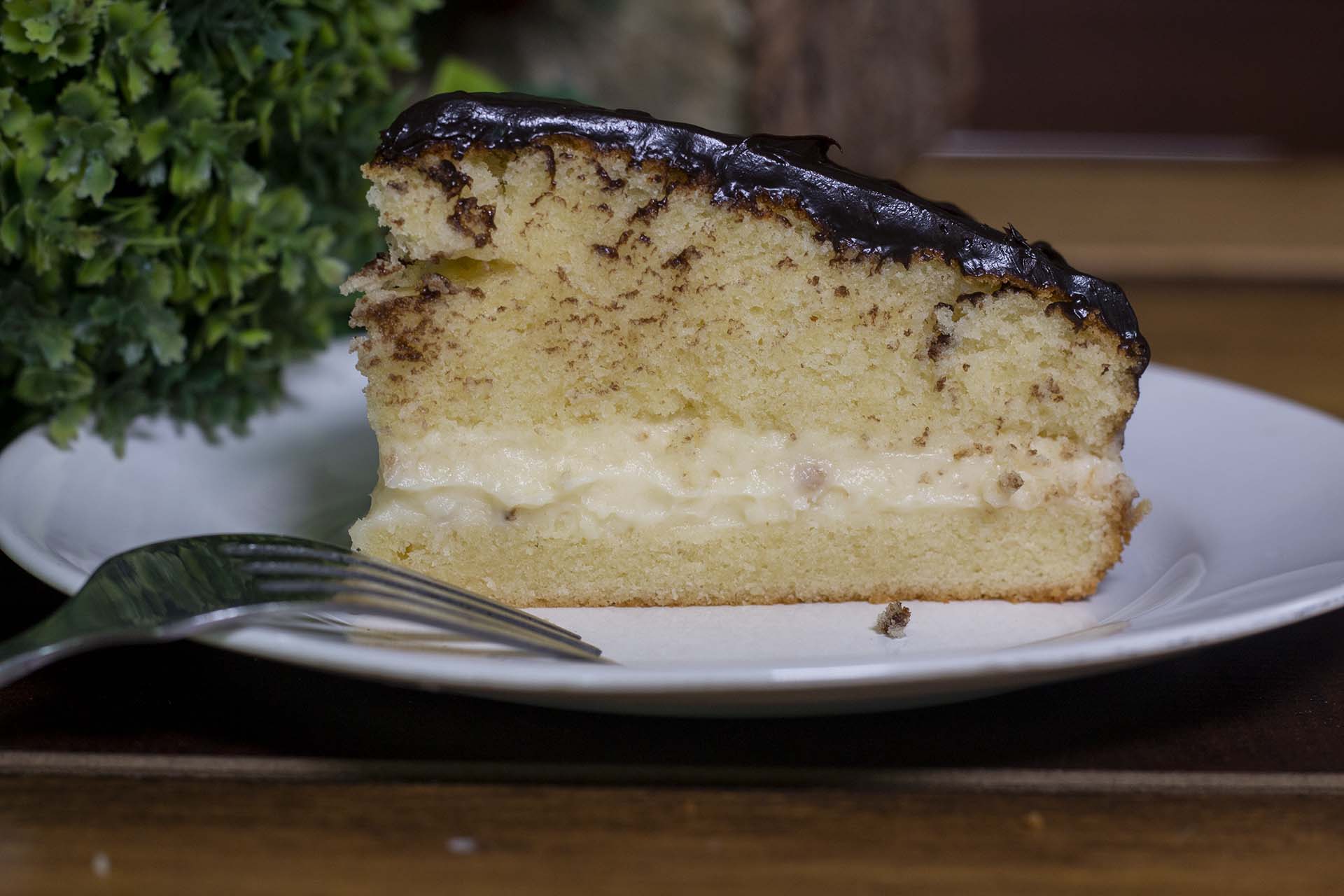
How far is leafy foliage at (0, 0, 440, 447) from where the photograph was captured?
2160 millimetres

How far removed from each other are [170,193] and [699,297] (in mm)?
1189

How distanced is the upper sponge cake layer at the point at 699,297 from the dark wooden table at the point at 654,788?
507 mm

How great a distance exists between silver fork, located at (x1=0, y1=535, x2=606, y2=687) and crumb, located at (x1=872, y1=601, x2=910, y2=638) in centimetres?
51

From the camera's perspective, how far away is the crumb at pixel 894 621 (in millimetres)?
1820

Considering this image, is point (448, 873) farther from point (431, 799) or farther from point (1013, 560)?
point (1013, 560)

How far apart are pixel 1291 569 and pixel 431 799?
1193 millimetres

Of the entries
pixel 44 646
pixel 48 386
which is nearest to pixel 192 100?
pixel 48 386

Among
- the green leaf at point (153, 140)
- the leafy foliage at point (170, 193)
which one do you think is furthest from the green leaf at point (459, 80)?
the green leaf at point (153, 140)

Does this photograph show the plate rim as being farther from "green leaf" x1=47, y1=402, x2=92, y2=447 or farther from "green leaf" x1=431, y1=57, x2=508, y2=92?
"green leaf" x1=431, y1=57, x2=508, y2=92

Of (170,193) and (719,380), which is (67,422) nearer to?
(170,193)

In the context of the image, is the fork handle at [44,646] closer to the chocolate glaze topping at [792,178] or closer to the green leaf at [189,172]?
the chocolate glaze topping at [792,178]

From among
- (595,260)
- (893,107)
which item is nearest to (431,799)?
(595,260)

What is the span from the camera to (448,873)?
122 centimetres

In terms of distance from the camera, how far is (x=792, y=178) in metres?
1.85
